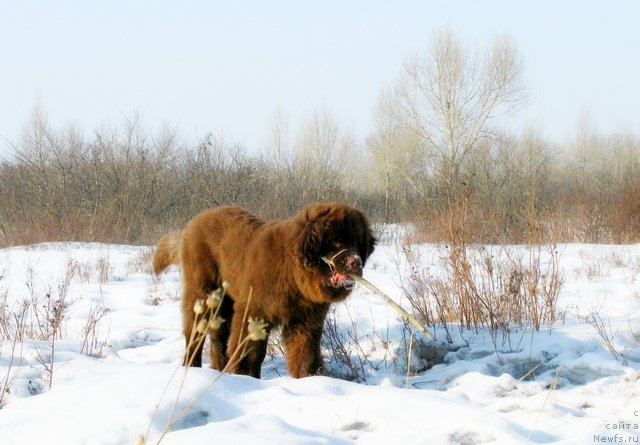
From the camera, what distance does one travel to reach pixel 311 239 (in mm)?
5242

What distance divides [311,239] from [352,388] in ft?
4.12

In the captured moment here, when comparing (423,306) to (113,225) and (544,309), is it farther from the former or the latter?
(113,225)

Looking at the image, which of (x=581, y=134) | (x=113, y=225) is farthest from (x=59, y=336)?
(x=581, y=134)

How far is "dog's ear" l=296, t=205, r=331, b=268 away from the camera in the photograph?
5242mm

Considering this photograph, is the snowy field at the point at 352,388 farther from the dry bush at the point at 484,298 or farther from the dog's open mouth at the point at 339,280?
the dog's open mouth at the point at 339,280

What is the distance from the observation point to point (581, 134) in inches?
2618

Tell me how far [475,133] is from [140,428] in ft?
134

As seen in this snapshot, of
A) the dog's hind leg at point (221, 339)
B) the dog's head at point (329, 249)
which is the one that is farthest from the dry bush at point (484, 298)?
the dog's hind leg at point (221, 339)

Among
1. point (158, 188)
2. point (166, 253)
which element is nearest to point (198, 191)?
point (158, 188)

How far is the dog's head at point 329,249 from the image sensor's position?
524cm

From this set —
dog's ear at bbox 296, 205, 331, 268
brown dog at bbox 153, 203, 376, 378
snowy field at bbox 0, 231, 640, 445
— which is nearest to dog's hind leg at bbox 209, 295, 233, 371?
brown dog at bbox 153, 203, 376, 378

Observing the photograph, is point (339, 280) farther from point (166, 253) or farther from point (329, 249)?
point (166, 253)

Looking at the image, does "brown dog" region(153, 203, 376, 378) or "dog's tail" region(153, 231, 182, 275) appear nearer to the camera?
"brown dog" region(153, 203, 376, 378)

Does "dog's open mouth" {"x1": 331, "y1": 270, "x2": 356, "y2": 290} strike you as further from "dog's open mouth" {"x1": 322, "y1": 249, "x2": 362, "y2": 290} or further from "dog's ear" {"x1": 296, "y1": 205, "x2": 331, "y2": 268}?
"dog's ear" {"x1": 296, "y1": 205, "x2": 331, "y2": 268}
